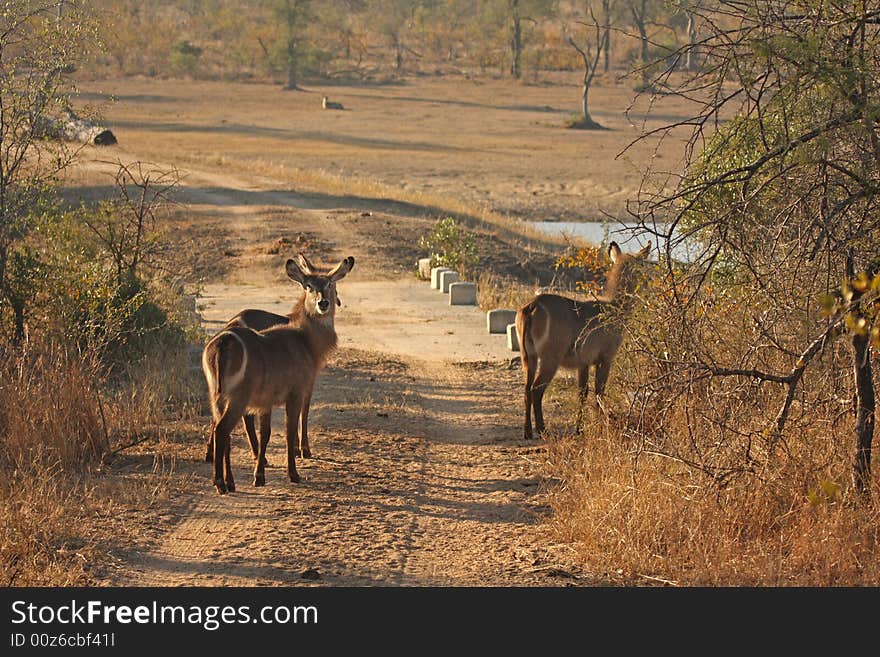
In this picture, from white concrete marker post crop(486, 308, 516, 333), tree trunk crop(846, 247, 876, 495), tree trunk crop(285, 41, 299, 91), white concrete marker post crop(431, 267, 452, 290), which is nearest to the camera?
tree trunk crop(846, 247, 876, 495)

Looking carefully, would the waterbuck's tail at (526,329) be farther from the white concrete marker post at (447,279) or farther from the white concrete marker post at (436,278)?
the white concrete marker post at (436,278)

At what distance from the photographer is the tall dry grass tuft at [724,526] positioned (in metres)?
7.10

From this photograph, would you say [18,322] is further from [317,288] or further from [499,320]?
[499,320]

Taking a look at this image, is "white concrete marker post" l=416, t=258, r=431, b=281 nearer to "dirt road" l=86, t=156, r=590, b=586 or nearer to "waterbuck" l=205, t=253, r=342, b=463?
"dirt road" l=86, t=156, r=590, b=586

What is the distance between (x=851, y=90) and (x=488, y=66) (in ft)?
256

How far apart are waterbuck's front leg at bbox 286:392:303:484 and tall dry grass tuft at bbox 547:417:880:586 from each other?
2.19 metres

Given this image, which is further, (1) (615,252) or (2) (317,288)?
(1) (615,252)

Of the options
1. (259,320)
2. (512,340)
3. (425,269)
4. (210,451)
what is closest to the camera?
(210,451)

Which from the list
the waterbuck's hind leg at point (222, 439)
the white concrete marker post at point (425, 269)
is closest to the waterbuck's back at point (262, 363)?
the waterbuck's hind leg at point (222, 439)

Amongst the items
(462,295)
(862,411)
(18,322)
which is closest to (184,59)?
(462,295)

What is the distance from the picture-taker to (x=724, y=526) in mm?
7590

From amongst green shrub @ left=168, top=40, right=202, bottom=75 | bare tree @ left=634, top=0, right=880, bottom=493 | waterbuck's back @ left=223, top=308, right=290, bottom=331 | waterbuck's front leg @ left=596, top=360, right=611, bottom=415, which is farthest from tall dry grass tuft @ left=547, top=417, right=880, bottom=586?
green shrub @ left=168, top=40, right=202, bottom=75

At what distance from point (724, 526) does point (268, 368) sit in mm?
3762

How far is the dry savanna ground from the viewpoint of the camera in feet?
25.5
